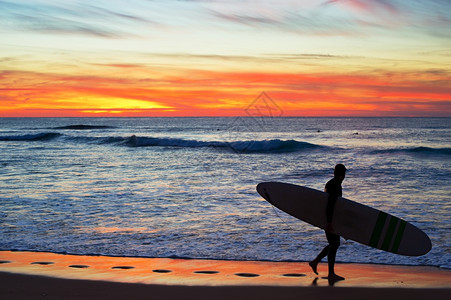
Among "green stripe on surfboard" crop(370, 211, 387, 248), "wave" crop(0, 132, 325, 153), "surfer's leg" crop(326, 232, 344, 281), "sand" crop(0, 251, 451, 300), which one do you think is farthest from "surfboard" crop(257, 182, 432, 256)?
"wave" crop(0, 132, 325, 153)

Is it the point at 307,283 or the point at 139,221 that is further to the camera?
the point at 139,221

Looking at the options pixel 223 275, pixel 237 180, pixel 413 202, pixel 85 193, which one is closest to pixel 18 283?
pixel 223 275

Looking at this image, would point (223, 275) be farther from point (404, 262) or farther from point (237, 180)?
point (237, 180)

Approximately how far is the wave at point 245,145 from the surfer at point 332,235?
27.1 metres

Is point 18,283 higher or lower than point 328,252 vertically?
lower

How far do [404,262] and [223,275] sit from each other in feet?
8.49

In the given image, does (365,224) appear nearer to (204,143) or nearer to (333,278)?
(333,278)

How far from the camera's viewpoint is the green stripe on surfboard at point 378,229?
6207 mm

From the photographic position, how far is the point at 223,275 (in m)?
5.68

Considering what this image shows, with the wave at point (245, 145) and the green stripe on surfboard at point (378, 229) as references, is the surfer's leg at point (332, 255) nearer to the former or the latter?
the green stripe on surfboard at point (378, 229)

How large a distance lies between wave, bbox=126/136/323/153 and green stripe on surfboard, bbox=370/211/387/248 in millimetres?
26545

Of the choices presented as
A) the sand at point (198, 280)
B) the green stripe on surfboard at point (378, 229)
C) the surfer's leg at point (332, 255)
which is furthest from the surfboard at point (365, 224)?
the sand at point (198, 280)

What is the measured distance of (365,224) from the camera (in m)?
6.36

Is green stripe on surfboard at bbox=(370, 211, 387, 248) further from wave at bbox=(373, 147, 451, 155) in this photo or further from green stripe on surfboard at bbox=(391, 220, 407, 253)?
wave at bbox=(373, 147, 451, 155)
